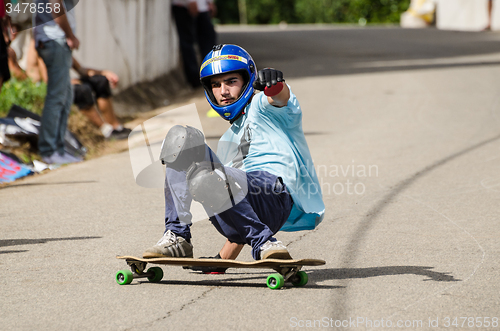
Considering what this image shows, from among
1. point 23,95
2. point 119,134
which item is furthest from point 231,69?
point 23,95

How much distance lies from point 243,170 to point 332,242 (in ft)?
3.67

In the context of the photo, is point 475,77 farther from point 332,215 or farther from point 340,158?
point 332,215

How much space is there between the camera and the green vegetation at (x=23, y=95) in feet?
29.2

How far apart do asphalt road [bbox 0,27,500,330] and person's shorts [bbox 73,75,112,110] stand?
1.16 m

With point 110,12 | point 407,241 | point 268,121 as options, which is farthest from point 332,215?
point 110,12

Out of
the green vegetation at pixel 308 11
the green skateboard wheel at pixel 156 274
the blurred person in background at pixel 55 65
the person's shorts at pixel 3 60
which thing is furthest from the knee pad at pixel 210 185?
the green vegetation at pixel 308 11

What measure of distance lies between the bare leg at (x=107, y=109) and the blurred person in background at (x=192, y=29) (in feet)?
→ 12.8

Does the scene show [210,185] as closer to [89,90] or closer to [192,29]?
[89,90]

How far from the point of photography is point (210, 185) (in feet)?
11.7

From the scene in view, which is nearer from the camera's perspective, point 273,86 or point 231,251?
point 273,86

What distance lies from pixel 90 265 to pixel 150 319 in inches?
43.8

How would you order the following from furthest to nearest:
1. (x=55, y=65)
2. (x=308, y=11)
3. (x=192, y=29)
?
(x=308, y=11) → (x=192, y=29) → (x=55, y=65)

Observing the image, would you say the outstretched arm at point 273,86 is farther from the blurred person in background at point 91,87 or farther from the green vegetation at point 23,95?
the green vegetation at point 23,95

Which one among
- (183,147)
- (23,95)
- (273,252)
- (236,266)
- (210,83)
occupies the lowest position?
(23,95)
